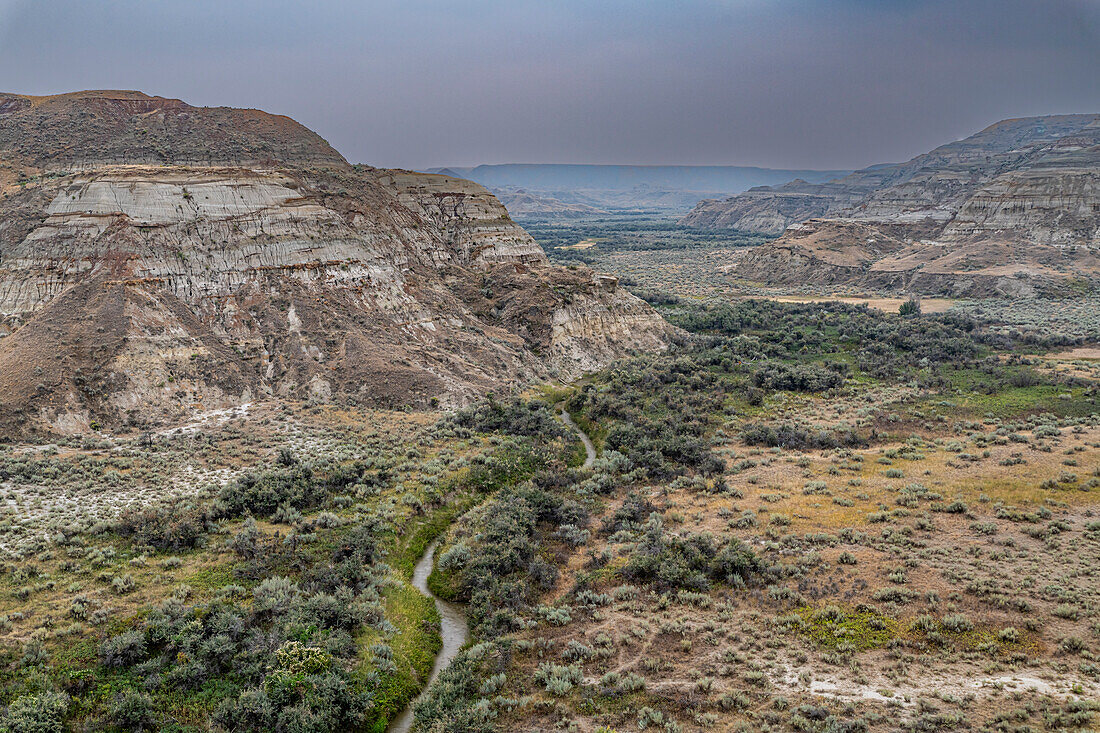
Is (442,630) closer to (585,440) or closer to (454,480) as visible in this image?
(454,480)

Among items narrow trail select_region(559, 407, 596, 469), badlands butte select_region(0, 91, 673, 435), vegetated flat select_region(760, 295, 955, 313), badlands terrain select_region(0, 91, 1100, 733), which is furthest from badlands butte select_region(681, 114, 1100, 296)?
A: narrow trail select_region(559, 407, 596, 469)

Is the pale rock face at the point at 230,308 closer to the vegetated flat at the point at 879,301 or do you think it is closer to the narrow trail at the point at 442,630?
the narrow trail at the point at 442,630

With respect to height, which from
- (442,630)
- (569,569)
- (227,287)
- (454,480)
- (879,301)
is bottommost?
(442,630)

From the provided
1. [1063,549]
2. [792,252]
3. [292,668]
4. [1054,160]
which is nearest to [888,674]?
[1063,549]

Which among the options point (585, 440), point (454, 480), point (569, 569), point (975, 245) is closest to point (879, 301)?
point (975, 245)

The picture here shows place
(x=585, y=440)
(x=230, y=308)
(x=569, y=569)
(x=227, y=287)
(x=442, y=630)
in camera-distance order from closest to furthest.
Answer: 1. (x=442, y=630)
2. (x=569, y=569)
3. (x=585, y=440)
4. (x=230, y=308)
5. (x=227, y=287)
